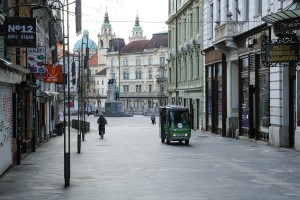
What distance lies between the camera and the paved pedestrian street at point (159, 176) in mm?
14711

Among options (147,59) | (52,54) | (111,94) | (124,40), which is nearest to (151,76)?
(147,59)

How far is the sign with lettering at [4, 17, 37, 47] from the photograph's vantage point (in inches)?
665

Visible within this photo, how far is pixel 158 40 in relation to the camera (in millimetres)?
147250

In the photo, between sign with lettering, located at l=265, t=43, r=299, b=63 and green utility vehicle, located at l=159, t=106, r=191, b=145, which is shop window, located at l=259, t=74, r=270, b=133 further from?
sign with lettering, located at l=265, t=43, r=299, b=63

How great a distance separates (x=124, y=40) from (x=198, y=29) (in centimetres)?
11663

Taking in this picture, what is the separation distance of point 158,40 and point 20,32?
430ft

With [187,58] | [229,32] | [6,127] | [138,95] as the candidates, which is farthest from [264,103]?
[138,95]

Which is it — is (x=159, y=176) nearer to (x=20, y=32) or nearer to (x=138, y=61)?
(x=20, y=32)

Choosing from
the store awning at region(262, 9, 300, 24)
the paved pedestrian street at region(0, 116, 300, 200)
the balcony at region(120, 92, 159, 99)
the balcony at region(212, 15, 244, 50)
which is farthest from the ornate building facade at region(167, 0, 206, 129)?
the balcony at region(120, 92, 159, 99)

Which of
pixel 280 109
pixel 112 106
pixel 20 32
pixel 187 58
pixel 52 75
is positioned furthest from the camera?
pixel 112 106

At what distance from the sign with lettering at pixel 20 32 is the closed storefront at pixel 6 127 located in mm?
2261

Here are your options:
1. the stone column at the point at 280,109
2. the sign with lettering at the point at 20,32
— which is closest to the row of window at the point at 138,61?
the stone column at the point at 280,109

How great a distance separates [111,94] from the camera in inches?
4419

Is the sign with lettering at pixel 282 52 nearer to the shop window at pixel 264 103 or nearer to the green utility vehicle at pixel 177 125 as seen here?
the shop window at pixel 264 103
